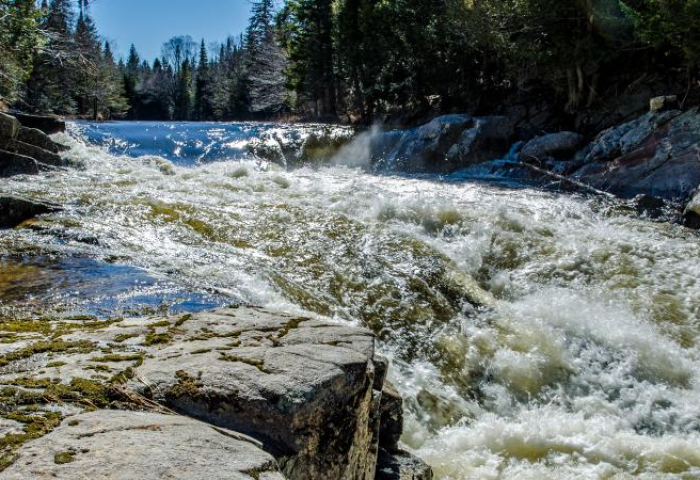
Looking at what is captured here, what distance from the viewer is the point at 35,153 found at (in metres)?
11.4

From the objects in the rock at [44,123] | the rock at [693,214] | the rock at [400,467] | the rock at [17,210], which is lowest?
the rock at [400,467]

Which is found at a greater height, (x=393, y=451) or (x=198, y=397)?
(x=198, y=397)

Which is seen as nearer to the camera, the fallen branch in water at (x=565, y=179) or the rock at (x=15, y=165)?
the rock at (x=15, y=165)

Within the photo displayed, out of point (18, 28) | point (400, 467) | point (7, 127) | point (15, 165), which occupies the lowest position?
point (400, 467)

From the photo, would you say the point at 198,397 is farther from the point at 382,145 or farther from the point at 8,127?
the point at 382,145

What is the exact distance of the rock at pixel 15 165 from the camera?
983 cm

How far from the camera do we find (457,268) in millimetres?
6734

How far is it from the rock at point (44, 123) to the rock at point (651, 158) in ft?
47.2

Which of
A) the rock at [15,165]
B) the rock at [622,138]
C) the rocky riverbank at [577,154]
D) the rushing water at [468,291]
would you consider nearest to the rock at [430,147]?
the rocky riverbank at [577,154]

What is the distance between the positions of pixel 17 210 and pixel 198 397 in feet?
17.9

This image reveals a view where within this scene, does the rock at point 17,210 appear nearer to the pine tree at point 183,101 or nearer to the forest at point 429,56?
the forest at point 429,56

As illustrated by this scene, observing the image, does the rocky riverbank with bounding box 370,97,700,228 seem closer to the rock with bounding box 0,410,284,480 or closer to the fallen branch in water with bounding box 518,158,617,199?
the fallen branch in water with bounding box 518,158,617,199

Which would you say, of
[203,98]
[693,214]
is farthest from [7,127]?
[203,98]

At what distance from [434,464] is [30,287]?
349 cm
